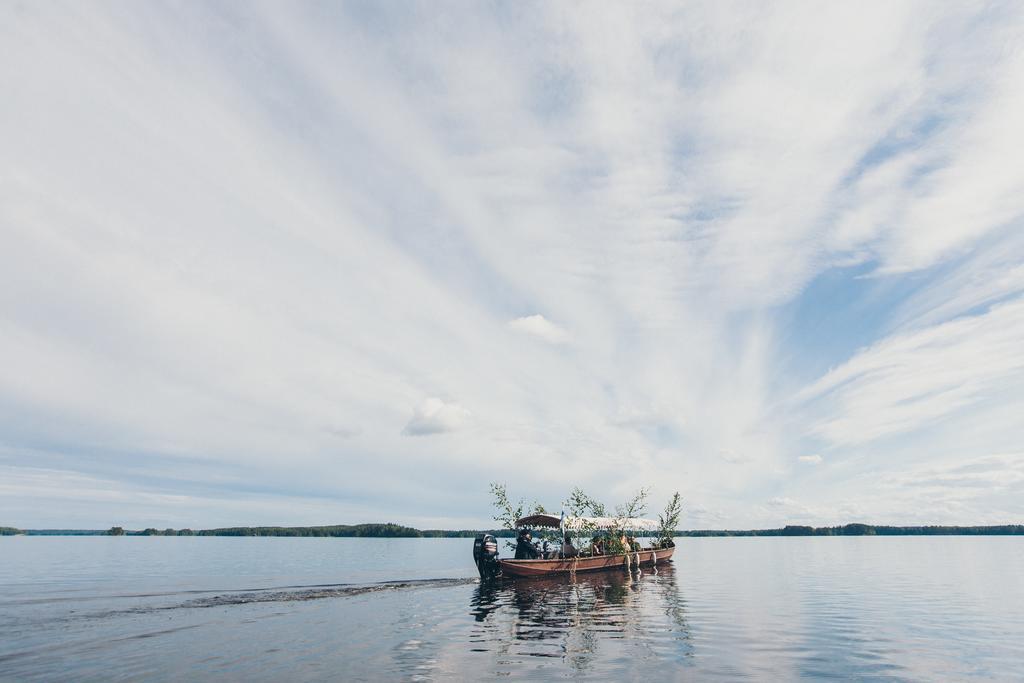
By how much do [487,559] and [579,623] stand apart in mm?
17868

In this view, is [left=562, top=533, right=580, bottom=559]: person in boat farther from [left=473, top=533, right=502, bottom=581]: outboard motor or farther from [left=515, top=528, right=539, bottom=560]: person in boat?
[left=473, top=533, right=502, bottom=581]: outboard motor

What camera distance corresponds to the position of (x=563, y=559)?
1909 inches

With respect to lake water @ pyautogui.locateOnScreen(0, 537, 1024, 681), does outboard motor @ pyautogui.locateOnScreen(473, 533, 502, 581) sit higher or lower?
higher

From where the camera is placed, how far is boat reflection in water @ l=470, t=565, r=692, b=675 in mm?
20656

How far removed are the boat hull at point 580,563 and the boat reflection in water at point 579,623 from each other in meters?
1.04

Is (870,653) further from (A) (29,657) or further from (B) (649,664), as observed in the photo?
(A) (29,657)

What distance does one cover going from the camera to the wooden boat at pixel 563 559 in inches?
1743

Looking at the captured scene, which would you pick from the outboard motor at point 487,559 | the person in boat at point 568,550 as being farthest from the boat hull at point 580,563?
the person in boat at point 568,550

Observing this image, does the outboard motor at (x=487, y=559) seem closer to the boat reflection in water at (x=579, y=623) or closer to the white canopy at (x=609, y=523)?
the boat reflection in water at (x=579, y=623)

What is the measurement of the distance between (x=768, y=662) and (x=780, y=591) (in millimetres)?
27448

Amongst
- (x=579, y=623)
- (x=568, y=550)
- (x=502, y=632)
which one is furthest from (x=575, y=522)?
(x=502, y=632)

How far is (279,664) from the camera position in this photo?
19.1 meters

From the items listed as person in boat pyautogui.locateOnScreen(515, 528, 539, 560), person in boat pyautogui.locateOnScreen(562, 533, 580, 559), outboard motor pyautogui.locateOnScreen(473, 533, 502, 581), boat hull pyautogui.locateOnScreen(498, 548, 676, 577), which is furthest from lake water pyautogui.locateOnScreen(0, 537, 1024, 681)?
person in boat pyautogui.locateOnScreen(562, 533, 580, 559)

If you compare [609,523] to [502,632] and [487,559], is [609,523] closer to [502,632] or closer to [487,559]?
[487,559]
